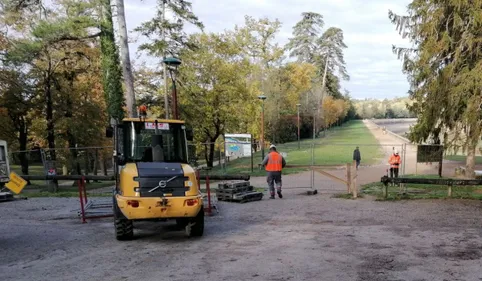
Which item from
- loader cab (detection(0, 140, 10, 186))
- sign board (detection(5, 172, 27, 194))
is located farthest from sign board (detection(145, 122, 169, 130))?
loader cab (detection(0, 140, 10, 186))

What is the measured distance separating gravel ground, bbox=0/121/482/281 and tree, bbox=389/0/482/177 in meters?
3.45

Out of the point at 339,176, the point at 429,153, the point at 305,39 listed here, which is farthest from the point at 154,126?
the point at 305,39

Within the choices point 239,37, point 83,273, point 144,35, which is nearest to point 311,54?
point 239,37

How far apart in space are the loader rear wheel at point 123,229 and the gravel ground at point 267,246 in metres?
0.19

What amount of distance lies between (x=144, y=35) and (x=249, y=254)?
18821 millimetres

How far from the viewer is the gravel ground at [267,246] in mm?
6066

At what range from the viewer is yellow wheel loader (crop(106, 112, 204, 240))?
7.72 metres

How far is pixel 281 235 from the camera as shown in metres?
8.61

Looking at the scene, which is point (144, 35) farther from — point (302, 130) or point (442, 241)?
point (302, 130)

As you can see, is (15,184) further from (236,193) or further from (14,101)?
(14,101)

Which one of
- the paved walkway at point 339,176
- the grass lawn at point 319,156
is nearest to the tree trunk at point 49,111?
the grass lawn at point 319,156

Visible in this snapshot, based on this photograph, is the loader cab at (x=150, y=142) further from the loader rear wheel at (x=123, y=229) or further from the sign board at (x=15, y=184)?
A: the sign board at (x=15, y=184)

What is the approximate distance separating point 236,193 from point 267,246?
613cm

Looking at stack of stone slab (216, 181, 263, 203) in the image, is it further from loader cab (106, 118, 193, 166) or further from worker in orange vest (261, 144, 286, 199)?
loader cab (106, 118, 193, 166)
